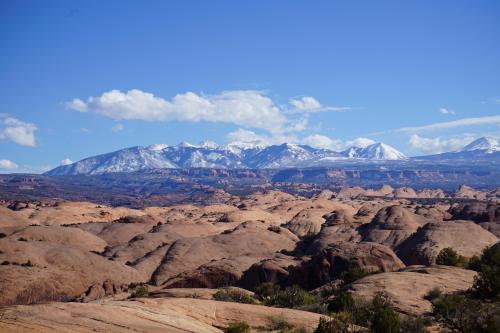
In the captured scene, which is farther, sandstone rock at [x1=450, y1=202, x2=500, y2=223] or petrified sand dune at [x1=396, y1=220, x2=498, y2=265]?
sandstone rock at [x1=450, y1=202, x2=500, y2=223]

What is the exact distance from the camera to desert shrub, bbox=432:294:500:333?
23.1 m

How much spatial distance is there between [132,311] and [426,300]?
17.8 m

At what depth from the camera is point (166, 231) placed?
91812 mm

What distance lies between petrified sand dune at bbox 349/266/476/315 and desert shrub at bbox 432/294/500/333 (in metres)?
2.33

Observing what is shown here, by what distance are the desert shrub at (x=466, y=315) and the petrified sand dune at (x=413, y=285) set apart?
2.33m

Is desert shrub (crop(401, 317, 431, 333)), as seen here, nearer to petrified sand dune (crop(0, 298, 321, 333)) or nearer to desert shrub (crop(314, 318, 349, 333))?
desert shrub (crop(314, 318, 349, 333))

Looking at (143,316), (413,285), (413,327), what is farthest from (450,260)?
(143,316)

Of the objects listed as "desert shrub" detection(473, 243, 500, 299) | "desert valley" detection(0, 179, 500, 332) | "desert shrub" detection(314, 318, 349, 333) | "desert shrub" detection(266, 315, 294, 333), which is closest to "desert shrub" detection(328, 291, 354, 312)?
"desert valley" detection(0, 179, 500, 332)

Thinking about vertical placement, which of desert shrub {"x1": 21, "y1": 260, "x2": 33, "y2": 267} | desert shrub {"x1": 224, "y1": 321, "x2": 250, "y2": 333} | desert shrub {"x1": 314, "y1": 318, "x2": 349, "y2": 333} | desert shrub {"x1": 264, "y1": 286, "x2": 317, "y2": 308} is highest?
desert shrub {"x1": 314, "y1": 318, "x2": 349, "y2": 333}

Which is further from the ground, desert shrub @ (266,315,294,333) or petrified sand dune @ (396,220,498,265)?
desert shrub @ (266,315,294,333)

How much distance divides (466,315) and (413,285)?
9.92 m

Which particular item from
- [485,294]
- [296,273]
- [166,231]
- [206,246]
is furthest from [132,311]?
[166,231]

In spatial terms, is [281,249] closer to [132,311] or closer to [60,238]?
[60,238]

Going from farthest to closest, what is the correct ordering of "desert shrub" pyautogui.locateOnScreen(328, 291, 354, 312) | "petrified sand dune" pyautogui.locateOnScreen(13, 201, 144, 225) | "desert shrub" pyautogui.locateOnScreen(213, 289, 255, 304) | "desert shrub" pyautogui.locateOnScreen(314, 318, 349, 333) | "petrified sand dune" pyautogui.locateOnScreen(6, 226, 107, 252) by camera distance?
"petrified sand dune" pyautogui.locateOnScreen(13, 201, 144, 225), "petrified sand dune" pyautogui.locateOnScreen(6, 226, 107, 252), "desert shrub" pyautogui.locateOnScreen(213, 289, 255, 304), "desert shrub" pyautogui.locateOnScreen(328, 291, 354, 312), "desert shrub" pyautogui.locateOnScreen(314, 318, 349, 333)
